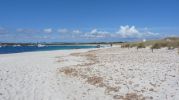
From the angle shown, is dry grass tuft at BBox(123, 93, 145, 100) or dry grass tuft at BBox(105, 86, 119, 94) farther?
dry grass tuft at BBox(105, 86, 119, 94)

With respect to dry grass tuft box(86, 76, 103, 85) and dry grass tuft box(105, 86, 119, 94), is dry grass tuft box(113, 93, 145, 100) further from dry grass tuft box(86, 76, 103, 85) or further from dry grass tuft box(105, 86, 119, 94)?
dry grass tuft box(86, 76, 103, 85)

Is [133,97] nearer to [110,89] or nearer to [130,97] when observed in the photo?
[130,97]

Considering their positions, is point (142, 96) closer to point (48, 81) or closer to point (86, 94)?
point (86, 94)

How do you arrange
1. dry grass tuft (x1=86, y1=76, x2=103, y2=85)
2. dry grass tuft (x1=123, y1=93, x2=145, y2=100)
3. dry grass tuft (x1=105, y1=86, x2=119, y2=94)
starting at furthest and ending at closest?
dry grass tuft (x1=86, y1=76, x2=103, y2=85) < dry grass tuft (x1=105, y1=86, x2=119, y2=94) < dry grass tuft (x1=123, y1=93, x2=145, y2=100)

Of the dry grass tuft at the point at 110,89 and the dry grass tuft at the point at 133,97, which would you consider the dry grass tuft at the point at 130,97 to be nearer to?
the dry grass tuft at the point at 133,97

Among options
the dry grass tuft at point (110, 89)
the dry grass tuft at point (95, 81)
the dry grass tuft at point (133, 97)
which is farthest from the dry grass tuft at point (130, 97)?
the dry grass tuft at point (95, 81)

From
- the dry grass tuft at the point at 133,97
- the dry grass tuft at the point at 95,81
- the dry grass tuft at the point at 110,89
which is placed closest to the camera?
the dry grass tuft at the point at 133,97

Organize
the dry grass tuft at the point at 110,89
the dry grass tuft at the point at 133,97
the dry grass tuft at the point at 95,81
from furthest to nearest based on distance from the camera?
the dry grass tuft at the point at 95,81, the dry grass tuft at the point at 110,89, the dry grass tuft at the point at 133,97

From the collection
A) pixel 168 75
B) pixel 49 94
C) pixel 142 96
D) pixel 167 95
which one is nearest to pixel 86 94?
pixel 49 94

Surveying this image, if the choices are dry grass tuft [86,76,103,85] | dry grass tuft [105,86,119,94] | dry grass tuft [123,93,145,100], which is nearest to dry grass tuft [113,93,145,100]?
dry grass tuft [123,93,145,100]

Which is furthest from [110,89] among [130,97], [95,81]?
[95,81]

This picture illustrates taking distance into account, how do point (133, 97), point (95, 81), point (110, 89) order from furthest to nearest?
point (95, 81) < point (110, 89) < point (133, 97)

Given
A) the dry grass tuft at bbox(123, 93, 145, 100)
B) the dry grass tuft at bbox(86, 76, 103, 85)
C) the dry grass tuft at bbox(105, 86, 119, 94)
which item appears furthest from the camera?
the dry grass tuft at bbox(86, 76, 103, 85)

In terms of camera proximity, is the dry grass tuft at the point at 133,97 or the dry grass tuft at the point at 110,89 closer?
the dry grass tuft at the point at 133,97
